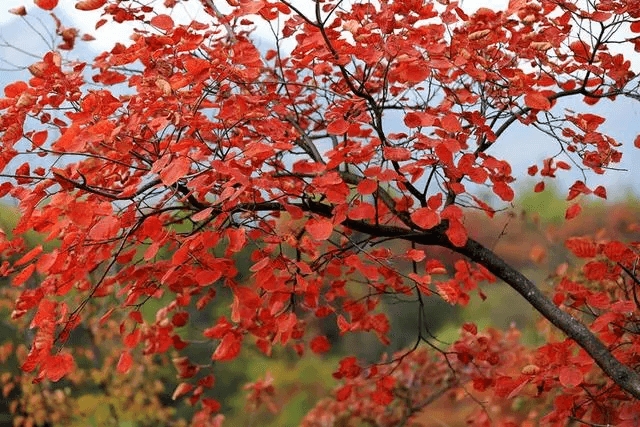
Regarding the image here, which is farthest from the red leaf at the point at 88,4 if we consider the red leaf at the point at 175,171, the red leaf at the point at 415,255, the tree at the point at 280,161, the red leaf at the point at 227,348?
the red leaf at the point at 415,255

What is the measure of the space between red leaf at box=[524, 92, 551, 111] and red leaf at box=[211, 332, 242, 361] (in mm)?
1186

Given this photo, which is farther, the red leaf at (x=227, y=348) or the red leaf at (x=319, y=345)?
the red leaf at (x=319, y=345)

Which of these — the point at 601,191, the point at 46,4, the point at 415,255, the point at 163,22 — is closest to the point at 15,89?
the point at 46,4

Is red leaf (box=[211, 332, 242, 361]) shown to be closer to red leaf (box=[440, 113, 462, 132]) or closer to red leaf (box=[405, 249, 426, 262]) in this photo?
red leaf (box=[405, 249, 426, 262])

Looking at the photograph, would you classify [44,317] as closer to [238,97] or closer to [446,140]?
[238,97]

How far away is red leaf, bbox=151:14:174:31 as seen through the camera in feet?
7.84

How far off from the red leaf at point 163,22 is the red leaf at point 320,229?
73 cm

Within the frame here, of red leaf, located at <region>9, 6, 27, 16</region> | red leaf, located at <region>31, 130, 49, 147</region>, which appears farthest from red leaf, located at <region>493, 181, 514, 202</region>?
red leaf, located at <region>9, 6, 27, 16</region>

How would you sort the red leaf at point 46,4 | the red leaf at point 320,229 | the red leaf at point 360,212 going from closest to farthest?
the red leaf at point 320,229 < the red leaf at point 360,212 < the red leaf at point 46,4

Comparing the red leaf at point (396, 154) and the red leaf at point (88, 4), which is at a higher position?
the red leaf at point (88, 4)

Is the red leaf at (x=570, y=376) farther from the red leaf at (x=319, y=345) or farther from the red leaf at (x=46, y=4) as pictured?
the red leaf at (x=46, y=4)

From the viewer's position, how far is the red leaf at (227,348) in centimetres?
258

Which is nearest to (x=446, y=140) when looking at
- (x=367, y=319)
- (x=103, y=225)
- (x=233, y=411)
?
(x=103, y=225)

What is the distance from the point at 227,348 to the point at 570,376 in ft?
3.50
